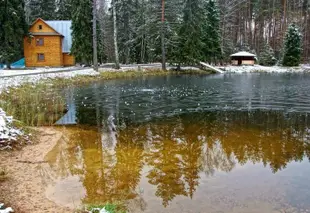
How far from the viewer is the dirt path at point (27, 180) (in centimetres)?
598

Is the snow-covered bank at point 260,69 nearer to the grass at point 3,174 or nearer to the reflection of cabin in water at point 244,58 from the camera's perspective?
the reflection of cabin in water at point 244,58

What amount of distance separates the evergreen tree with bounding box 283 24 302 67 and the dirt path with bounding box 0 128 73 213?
49.9 m

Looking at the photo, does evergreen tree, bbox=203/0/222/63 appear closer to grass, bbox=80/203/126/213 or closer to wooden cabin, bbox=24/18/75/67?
wooden cabin, bbox=24/18/75/67

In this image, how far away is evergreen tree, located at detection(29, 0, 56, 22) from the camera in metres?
50.5

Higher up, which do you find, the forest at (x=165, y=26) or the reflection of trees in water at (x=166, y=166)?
the forest at (x=165, y=26)

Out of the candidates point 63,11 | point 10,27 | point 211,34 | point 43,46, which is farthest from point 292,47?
point 10,27

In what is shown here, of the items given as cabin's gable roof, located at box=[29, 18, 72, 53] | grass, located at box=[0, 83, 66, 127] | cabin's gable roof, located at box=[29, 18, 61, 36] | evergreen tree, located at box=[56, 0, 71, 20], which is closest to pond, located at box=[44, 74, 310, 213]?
grass, located at box=[0, 83, 66, 127]

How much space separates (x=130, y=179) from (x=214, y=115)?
882 centimetres

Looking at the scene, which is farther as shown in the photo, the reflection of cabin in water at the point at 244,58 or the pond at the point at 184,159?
the reflection of cabin in water at the point at 244,58

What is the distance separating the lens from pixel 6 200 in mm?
6066

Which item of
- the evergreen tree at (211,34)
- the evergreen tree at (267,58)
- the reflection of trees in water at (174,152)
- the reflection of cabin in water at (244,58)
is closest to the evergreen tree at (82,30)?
the evergreen tree at (211,34)

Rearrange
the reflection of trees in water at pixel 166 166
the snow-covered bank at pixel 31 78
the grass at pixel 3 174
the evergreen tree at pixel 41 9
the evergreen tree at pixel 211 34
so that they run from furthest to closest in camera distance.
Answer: the evergreen tree at pixel 41 9 < the evergreen tree at pixel 211 34 < the snow-covered bank at pixel 31 78 < the grass at pixel 3 174 < the reflection of trees in water at pixel 166 166

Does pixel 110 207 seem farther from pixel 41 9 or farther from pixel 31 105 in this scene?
pixel 41 9

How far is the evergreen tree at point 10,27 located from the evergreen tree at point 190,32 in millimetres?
20133
